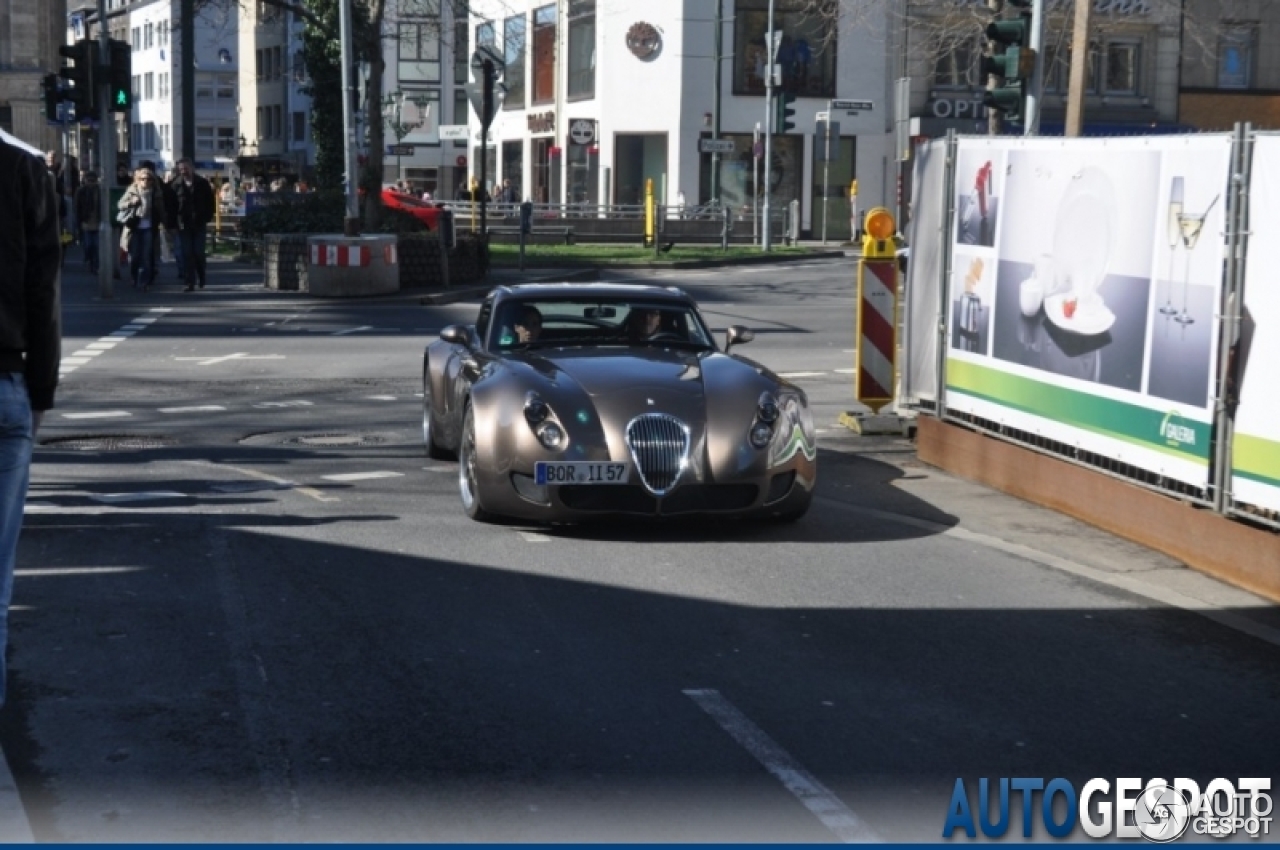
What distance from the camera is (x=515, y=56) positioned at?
226ft

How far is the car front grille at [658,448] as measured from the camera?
399 inches

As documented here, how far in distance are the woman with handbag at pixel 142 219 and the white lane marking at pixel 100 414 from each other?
42.8 ft

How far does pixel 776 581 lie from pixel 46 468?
5717mm

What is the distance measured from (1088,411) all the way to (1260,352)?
1.92m

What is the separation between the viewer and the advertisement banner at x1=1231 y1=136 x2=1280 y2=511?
29.9 feet

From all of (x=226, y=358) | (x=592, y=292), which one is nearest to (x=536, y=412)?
(x=592, y=292)

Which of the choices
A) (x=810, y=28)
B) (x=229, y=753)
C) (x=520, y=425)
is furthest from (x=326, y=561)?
(x=810, y=28)

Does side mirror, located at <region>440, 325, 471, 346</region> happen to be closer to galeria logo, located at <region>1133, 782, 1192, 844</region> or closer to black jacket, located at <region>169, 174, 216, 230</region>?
galeria logo, located at <region>1133, 782, 1192, 844</region>

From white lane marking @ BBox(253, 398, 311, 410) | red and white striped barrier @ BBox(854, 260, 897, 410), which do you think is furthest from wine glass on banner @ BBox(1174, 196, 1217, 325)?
white lane marking @ BBox(253, 398, 311, 410)

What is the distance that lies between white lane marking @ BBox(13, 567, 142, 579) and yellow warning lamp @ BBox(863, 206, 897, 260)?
6.82 meters

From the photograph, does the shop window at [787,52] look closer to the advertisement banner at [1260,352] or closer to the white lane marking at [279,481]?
the white lane marking at [279,481]

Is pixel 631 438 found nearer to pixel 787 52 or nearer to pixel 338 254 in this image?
pixel 338 254

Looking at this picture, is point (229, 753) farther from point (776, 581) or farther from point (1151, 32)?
point (1151, 32)

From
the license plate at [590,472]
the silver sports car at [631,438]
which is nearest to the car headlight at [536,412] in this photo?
the silver sports car at [631,438]
